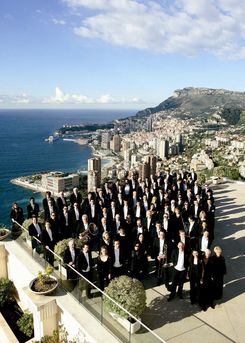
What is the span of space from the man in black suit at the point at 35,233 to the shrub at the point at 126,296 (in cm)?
230

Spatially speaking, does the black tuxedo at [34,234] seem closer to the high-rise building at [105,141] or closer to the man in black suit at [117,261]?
the man in black suit at [117,261]

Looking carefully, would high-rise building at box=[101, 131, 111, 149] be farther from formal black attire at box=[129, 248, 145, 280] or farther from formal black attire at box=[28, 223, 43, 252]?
formal black attire at box=[129, 248, 145, 280]

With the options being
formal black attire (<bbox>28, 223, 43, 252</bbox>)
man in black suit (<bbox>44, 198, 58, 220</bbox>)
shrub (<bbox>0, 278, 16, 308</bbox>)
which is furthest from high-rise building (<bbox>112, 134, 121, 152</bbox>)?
formal black attire (<bbox>28, 223, 43, 252</bbox>)

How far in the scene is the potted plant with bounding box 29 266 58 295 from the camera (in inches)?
201

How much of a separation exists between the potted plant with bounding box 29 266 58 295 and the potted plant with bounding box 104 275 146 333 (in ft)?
3.81

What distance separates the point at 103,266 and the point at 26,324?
6.49 ft

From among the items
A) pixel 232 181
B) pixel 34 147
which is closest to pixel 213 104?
pixel 34 147

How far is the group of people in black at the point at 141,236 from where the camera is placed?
5.09 m

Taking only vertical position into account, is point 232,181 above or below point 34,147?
above

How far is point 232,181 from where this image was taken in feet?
45.4

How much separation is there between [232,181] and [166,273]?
9375mm

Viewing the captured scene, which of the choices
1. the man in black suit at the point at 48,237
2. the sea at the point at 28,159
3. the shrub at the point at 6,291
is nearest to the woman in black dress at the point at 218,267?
the man in black suit at the point at 48,237

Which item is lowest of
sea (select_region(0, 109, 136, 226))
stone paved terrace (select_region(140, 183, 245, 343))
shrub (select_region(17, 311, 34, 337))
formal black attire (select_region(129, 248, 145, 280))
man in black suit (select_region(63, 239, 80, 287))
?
sea (select_region(0, 109, 136, 226))

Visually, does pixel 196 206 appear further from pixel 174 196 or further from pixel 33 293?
pixel 33 293
